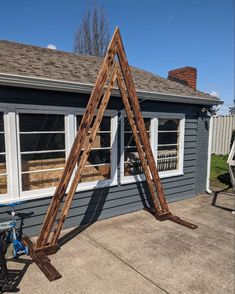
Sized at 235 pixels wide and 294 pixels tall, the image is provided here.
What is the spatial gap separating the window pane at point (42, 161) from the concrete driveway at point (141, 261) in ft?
4.60

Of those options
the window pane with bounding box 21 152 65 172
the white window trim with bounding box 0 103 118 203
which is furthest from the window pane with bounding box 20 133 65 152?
the white window trim with bounding box 0 103 118 203

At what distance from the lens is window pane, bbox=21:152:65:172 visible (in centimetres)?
429

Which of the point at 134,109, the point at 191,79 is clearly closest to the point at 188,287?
the point at 134,109

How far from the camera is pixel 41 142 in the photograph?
4492 mm

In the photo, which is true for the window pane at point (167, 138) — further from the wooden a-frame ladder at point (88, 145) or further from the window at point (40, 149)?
the window at point (40, 149)

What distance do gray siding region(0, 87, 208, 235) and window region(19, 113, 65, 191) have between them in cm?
32

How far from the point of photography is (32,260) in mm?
3432

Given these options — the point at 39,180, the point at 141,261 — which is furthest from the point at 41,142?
the point at 141,261

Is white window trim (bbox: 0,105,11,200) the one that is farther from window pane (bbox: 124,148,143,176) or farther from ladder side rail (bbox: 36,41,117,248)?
window pane (bbox: 124,148,143,176)

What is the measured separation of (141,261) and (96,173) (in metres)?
2.18

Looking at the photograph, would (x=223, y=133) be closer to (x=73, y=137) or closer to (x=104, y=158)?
(x=104, y=158)

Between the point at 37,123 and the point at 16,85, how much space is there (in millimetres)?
805

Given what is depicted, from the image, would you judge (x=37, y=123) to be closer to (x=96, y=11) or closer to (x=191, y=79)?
(x=191, y=79)

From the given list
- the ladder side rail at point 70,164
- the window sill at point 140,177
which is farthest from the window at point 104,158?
the ladder side rail at point 70,164
